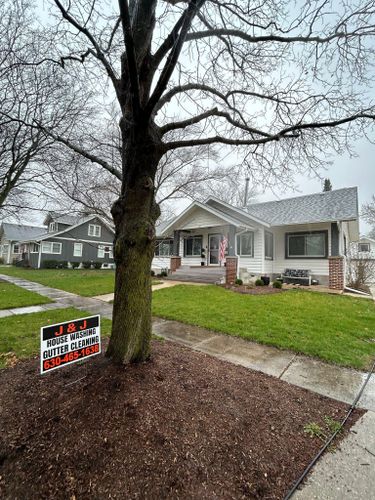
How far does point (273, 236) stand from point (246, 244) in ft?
5.72

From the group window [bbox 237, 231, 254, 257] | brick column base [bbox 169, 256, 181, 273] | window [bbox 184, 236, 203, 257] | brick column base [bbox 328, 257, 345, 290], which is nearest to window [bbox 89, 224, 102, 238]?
window [bbox 184, 236, 203, 257]

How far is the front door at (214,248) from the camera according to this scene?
15.9 metres

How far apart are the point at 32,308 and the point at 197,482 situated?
759cm

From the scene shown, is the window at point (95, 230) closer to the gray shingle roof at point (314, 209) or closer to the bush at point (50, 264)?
the bush at point (50, 264)

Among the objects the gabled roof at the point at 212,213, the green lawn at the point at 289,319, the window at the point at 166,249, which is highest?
the gabled roof at the point at 212,213

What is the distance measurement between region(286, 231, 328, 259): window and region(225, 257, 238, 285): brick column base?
368 cm

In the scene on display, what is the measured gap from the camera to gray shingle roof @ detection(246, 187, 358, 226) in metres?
11.9

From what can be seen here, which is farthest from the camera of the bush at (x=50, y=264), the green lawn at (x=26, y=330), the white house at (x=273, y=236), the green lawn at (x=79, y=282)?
the bush at (x=50, y=264)

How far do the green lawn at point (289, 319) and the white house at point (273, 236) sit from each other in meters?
3.01

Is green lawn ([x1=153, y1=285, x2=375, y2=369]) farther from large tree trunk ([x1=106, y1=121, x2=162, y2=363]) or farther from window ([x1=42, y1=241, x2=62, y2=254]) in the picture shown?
window ([x1=42, y1=241, x2=62, y2=254])

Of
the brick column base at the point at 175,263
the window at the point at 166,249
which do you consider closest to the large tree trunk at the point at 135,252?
the brick column base at the point at 175,263

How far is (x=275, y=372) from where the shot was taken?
3.55 m

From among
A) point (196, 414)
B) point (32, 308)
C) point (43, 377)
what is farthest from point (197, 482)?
point (32, 308)

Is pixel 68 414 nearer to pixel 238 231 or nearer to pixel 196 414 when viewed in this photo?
pixel 196 414
